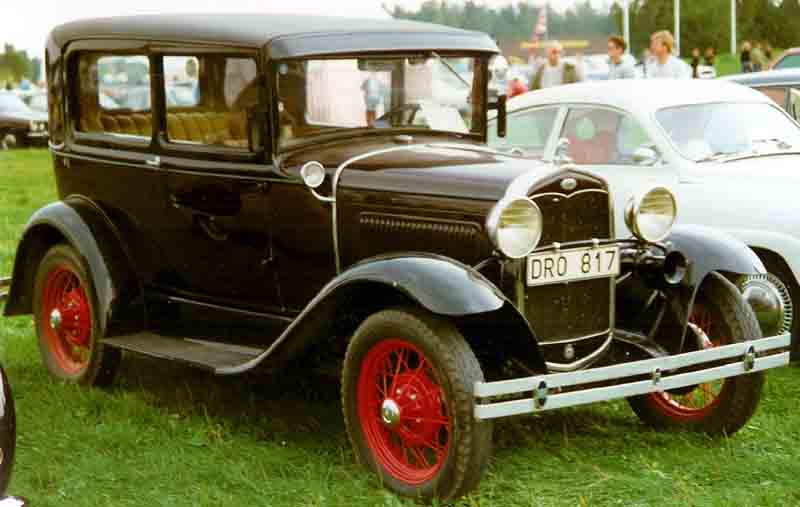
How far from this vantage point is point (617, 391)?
4.64 metres

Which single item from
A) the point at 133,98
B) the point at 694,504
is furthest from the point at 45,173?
the point at 694,504

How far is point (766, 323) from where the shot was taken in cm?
561

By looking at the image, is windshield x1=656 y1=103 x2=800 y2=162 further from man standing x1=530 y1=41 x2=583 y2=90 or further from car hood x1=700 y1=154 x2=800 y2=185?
man standing x1=530 y1=41 x2=583 y2=90

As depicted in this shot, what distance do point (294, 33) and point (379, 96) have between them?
1.68 ft

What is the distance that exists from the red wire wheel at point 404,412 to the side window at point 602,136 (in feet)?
9.81

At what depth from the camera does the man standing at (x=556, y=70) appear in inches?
502

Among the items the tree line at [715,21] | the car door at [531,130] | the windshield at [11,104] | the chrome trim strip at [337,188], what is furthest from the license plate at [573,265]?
the tree line at [715,21]

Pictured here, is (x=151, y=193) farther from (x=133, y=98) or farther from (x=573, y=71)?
(x=573, y=71)

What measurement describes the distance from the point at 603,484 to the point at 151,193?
8.57 feet

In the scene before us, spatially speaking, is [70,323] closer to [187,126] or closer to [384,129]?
[187,126]

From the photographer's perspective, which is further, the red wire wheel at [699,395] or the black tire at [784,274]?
the black tire at [784,274]

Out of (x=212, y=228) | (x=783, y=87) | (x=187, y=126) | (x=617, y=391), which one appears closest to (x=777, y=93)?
(x=783, y=87)

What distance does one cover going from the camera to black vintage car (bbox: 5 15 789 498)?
4688 mm

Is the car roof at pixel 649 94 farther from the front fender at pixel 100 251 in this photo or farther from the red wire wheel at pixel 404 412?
the red wire wheel at pixel 404 412
